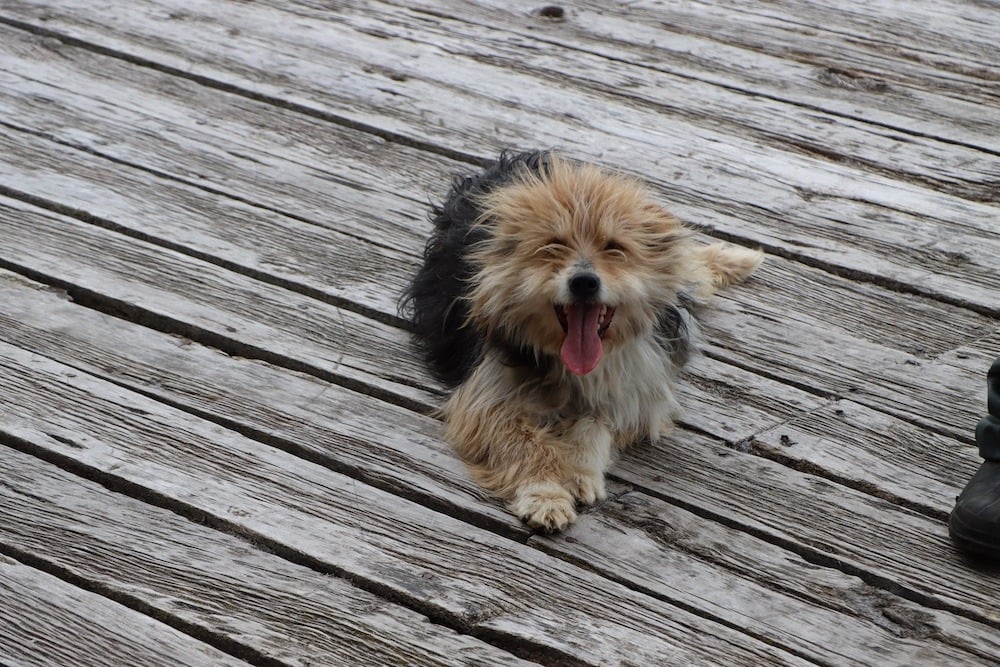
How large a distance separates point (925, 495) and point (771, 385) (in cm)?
57

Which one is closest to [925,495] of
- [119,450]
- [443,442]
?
[443,442]

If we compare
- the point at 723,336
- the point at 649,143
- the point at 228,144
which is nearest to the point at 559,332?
the point at 723,336

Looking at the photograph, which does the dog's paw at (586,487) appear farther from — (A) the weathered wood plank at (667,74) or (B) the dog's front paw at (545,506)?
(A) the weathered wood plank at (667,74)

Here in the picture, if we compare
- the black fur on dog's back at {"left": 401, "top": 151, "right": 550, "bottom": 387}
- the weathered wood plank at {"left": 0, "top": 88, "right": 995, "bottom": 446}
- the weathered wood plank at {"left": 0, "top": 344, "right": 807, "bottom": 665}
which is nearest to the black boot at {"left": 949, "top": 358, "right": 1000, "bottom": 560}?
the weathered wood plank at {"left": 0, "top": 88, "right": 995, "bottom": 446}

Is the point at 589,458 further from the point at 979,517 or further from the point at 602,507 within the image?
the point at 979,517

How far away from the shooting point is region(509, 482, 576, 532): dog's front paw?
2865 millimetres

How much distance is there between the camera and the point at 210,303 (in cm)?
370

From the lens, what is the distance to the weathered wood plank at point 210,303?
3500mm

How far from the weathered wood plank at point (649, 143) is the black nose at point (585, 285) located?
1.33m

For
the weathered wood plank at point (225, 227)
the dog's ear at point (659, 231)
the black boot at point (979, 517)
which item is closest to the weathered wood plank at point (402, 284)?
the weathered wood plank at point (225, 227)

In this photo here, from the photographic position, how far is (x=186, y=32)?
5387 mm

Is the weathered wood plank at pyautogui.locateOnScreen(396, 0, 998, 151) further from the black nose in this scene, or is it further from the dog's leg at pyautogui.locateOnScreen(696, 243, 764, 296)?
A: the black nose

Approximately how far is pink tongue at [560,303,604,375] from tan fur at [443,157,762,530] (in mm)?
46

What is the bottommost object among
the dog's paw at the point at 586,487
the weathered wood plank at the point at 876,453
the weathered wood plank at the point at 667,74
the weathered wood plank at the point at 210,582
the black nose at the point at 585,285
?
the weathered wood plank at the point at 210,582
